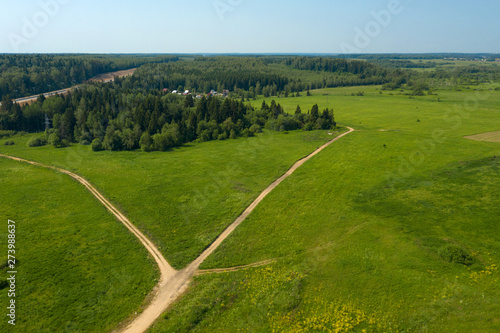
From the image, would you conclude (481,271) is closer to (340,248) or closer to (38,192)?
(340,248)

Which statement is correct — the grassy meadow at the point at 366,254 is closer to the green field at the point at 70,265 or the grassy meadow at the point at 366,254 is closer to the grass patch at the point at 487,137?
the green field at the point at 70,265

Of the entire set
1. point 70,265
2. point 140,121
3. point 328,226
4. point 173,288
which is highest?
point 140,121

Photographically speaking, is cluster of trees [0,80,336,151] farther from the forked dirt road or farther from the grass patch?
the grass patch

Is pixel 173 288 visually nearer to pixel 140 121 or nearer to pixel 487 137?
pixel 140 121

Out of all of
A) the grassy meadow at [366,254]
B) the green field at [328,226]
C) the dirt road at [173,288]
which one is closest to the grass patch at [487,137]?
the green field at [328,226]

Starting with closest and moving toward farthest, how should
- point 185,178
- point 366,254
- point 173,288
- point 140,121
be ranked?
point 173,288 < point 366,254 < point 185,178 < point 140,121

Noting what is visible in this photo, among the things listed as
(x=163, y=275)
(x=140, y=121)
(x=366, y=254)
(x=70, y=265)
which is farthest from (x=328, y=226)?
(x=140, y=121)
